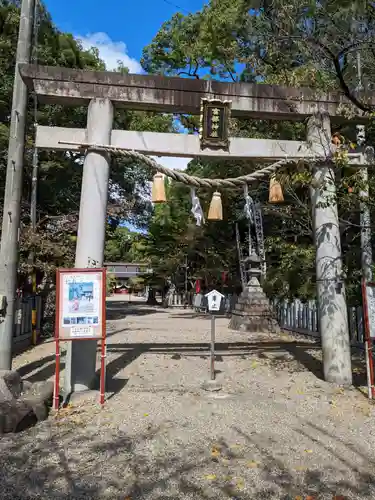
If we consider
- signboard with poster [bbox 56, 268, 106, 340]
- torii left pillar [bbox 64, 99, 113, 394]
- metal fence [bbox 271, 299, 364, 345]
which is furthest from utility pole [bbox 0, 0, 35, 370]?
metal fence [bbox 271, 299, 364, 345]

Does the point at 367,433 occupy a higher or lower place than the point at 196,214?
lower

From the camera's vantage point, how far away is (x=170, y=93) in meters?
6.52

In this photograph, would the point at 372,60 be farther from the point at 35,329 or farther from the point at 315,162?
the point at 35,329

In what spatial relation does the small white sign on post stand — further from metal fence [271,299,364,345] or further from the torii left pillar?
metal fence [271,299,364,345]

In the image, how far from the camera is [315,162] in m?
6.78

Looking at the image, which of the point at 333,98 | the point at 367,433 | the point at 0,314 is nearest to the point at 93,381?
the point at 0,314

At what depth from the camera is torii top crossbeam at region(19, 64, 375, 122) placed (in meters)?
6.19

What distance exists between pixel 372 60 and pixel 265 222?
1383 cm

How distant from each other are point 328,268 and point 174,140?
3.37 metres

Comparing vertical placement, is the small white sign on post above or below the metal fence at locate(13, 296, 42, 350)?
above

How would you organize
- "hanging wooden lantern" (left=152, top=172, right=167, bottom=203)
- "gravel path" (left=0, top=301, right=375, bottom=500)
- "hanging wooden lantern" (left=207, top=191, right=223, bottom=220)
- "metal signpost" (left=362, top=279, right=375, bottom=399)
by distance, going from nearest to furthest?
"gravel path" (left=0, top=301, right=375, bottom=500), "metal signpost" (left=362, top=279, right=375, bottom=399), "hanging wooden lantern" (left=152, top=172, right=167, bottom=203), "hanging wooden lantern" (left=207, top=191, right=223, bottom=220)

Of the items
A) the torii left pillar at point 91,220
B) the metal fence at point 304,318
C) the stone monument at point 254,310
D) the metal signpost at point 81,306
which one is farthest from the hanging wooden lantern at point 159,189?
the stone monument at point 254,310

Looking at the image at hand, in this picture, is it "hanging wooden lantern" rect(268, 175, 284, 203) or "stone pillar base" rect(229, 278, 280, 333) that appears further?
"stone pillar base" rect(229, 278, 280, 333)

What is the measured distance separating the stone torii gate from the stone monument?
7.68m
